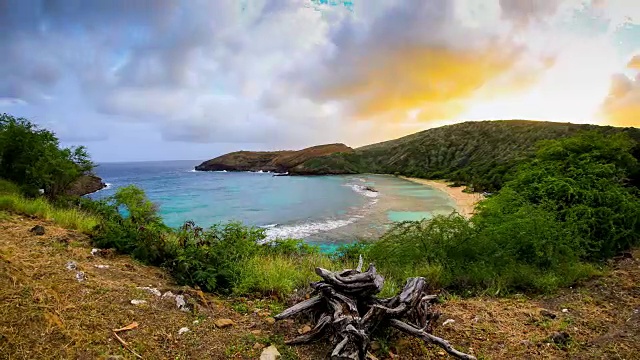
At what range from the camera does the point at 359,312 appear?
427 centimetres

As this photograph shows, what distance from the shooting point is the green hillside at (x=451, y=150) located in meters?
76.8

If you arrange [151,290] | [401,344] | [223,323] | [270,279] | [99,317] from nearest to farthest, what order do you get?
[99,317], [401,344], [223,323], [151,290], [270,279]

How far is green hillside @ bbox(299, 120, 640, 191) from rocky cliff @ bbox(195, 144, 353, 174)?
11.0m

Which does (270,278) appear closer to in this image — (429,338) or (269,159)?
(429,338)

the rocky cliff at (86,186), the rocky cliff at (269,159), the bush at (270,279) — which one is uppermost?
the rocky cliff at (269,159)

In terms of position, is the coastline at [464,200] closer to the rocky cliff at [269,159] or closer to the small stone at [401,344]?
the small stone at [401,344]

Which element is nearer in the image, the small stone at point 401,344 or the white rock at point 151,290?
the small stone at point 401,344

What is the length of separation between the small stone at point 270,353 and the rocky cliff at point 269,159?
4055 inches

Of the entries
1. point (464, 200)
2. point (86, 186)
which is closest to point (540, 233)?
point (464, 200)

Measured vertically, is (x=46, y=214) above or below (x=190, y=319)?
above

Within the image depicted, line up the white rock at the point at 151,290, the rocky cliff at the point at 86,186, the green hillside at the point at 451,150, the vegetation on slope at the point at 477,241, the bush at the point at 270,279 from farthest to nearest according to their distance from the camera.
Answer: the green hillside at the point at 451,150
the rocky cliff at the point at 86,186
the vegetation on slope at the point at 477,241
the bush at the point at 270,279
the white rock at the point at 151,290

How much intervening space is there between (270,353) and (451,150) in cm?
9357

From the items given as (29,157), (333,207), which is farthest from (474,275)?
(333,207)

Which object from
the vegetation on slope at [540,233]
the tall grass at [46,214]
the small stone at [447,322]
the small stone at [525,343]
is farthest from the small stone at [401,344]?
the tall grass at [46,214]
